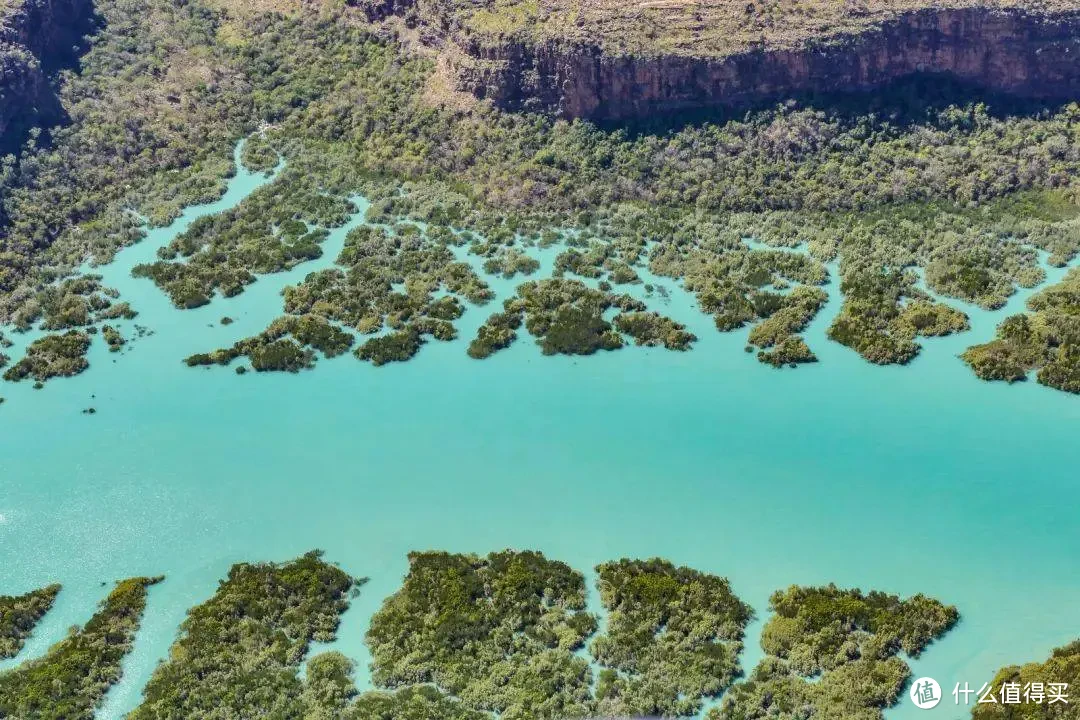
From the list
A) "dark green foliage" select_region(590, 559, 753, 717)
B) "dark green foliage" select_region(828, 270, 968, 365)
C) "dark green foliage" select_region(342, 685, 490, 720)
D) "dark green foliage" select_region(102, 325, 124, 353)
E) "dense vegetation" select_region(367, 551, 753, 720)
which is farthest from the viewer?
"dark green foliage" select_region(102, 325, 124, 353)

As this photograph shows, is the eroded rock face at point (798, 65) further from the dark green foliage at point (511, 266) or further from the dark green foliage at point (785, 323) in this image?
the dark green foliage at point (785, 323)

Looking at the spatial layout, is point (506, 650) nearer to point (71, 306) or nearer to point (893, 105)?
point (71, 306)

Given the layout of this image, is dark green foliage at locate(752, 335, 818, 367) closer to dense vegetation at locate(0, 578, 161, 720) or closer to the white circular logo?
the white circular logo

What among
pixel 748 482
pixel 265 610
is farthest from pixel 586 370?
pixel 265 610

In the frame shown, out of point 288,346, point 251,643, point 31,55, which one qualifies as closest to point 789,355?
point 288,346

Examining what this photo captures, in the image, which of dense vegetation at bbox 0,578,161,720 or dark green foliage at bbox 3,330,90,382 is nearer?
dense vegetation at bbox 0,578,161,720

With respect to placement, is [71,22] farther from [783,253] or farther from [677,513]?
[677,513]

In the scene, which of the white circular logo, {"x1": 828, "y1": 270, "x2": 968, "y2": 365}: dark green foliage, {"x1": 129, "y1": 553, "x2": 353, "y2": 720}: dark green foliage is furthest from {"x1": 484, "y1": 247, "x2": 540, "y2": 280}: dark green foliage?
the white circular logo
